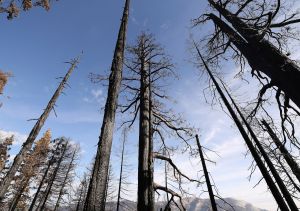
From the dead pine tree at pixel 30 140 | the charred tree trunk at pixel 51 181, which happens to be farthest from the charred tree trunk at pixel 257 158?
the charred tree trunk at pixel 51 181

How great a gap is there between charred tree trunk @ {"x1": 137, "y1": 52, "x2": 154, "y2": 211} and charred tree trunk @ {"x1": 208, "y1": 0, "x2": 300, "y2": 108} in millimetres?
4088

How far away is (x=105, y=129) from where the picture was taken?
354 cm

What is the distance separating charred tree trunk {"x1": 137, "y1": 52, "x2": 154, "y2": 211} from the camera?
18.8 ft

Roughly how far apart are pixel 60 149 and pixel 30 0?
940 inches

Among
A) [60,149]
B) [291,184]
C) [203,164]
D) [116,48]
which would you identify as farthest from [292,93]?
[60,149]

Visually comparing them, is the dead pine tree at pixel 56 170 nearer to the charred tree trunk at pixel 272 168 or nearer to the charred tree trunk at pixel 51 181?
the charred tree trunk at pixel 51 181

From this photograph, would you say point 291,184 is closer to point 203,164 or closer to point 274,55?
point 203,164

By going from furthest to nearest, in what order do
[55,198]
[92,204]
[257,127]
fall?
[55,198], [257,127], [92,204]

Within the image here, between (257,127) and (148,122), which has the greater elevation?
(257,127)

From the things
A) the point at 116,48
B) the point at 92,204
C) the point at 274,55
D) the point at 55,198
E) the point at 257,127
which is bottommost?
the point at 92,204

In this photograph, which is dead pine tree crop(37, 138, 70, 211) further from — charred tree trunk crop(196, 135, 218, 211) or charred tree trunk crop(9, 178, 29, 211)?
charred tree trunk crop(196, 135, 218, 211)

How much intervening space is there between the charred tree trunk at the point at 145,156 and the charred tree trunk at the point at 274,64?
4.09m

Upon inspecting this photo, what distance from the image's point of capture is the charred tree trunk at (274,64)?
5.38m

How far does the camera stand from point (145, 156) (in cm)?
682
